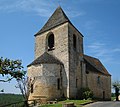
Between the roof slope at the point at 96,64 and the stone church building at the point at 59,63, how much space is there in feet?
12.1

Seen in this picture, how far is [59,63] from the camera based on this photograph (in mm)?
33250

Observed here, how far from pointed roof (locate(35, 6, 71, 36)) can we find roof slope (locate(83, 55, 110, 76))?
32.3 ft

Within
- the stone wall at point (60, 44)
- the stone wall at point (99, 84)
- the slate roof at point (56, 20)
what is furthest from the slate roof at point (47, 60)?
the stone wall at point (99, 84)

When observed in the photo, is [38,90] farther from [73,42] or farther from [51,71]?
[73,42]

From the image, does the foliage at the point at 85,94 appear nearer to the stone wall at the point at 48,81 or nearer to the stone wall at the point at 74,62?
Result: the stone wall at the point at 74,62

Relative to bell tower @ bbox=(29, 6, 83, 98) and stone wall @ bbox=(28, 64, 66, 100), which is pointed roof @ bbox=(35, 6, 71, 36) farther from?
stone wall @ bbox=(28, 64, 66, 100)

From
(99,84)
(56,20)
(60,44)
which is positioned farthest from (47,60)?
(99,84)

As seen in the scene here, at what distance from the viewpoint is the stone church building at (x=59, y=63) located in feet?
106

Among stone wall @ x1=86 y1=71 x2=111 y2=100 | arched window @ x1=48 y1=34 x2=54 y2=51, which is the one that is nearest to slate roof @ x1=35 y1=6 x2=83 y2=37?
arched window @ x1=48 y1=34 x2=54 y2=51

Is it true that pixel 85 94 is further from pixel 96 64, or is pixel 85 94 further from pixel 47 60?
pixel 96 64

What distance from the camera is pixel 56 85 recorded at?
32469 mm

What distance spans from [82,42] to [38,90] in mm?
10923

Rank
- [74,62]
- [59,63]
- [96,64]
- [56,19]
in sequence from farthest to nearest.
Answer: [96,64] < [56,19] < [74,62] < [59,63]

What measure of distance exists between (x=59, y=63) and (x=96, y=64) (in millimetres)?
14020
